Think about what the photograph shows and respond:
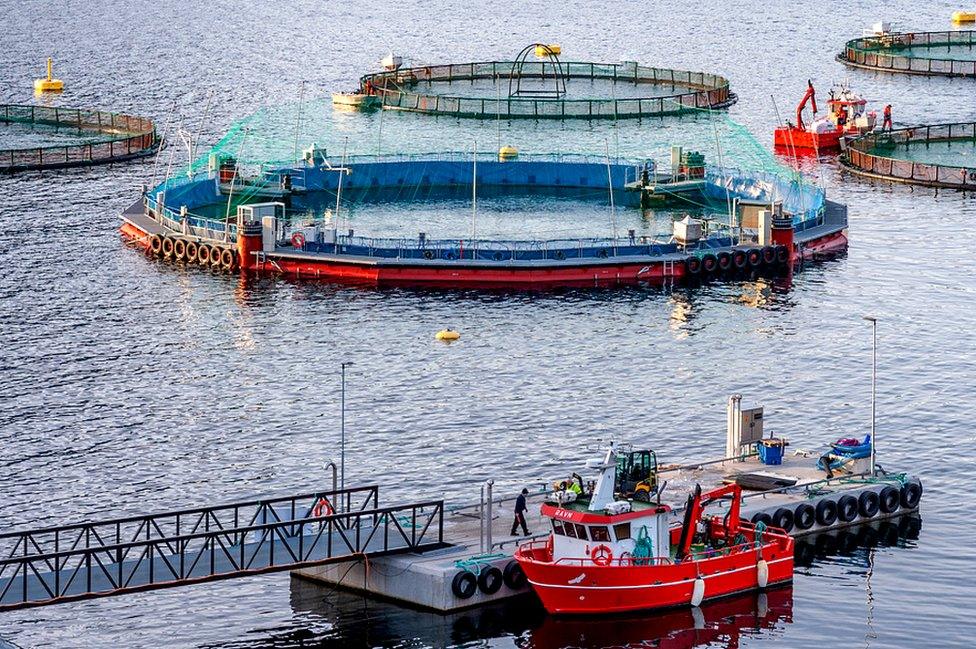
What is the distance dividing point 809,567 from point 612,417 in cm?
2528

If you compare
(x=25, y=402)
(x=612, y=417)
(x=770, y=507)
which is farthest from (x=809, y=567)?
(x=25, y=402)

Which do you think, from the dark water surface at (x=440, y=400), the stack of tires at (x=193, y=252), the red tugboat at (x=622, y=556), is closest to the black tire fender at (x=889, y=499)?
the dark water surface at (x=440, y=400)

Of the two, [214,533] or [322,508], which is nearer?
[214,533]

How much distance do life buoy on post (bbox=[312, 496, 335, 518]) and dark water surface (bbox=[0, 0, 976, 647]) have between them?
3408 mm

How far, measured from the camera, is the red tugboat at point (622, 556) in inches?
3681

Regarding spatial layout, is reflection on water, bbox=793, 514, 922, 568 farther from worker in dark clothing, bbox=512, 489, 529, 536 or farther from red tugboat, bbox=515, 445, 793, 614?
worker in dark clothing, bbox=512, 489, 529, 536

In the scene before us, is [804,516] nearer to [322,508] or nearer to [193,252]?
[322,508]

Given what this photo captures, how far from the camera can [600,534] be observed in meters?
94.0

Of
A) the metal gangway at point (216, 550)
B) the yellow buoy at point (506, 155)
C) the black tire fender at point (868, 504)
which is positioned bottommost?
the black tire fender at point (868, 504)

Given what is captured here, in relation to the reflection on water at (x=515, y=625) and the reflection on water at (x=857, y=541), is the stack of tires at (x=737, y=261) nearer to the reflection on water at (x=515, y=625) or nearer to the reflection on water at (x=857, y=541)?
the reflection on water at (x=857, y=541)

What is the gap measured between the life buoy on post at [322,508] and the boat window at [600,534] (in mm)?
11238

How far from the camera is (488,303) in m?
152

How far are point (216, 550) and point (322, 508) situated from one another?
606 cm

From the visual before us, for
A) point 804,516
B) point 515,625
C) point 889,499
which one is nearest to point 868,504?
point 889,499
